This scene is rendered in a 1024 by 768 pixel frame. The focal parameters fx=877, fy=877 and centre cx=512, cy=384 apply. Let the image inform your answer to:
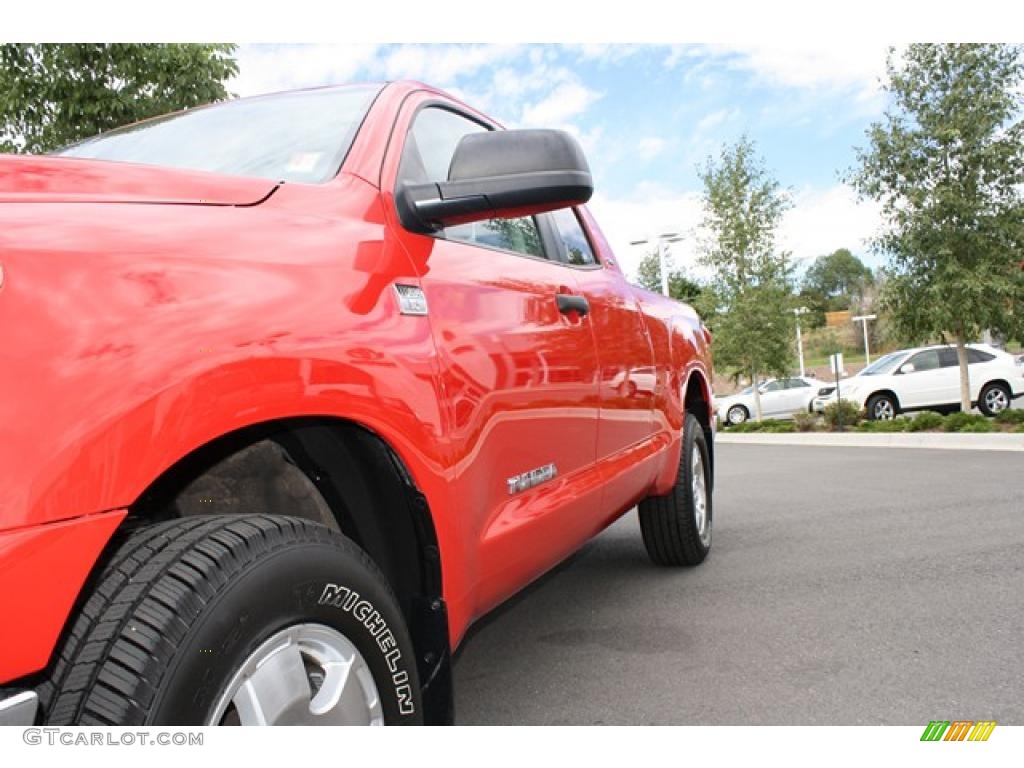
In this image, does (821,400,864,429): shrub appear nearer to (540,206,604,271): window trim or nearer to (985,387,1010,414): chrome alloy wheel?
(985,387,1010,414): chrome alloy wheel

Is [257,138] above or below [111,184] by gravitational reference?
above

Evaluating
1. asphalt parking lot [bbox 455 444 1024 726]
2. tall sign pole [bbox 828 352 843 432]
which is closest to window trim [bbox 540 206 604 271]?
asphalt parking lot [bbox 455 444 1024 726]

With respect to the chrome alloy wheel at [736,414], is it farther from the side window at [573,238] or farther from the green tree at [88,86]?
the side window at [573,238]

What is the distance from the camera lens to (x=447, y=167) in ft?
8.58

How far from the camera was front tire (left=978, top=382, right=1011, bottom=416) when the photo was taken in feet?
55.5

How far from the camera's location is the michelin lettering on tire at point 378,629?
145 cm

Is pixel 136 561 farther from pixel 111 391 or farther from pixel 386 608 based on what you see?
pixel 386 608

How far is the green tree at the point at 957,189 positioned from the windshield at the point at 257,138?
13.0 meters

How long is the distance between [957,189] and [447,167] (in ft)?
43.8

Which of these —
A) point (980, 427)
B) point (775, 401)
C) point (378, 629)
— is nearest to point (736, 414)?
point (775, 401)

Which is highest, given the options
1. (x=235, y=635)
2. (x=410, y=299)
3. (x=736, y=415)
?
(x=410, y=299)

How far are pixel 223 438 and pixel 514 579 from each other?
1.14 meters

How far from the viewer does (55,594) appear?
1.11 meters
